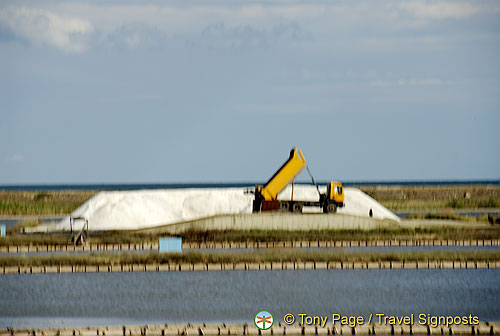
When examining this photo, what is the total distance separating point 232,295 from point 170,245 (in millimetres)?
11890

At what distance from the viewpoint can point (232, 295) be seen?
Result: 29.7 meters

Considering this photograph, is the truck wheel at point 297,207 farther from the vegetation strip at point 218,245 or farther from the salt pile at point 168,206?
the vegetation strip at point 218,245

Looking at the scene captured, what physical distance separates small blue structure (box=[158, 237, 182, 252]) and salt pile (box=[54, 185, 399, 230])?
12.1 m

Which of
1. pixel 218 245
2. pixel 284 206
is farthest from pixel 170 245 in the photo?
pixel 284 206

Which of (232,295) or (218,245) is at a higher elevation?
(218,245)

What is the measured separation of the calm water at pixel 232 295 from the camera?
2639 cm

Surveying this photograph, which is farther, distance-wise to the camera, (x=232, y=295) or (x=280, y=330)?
(x=232, y=295)

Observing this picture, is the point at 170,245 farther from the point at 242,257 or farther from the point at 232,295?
the point at 232,295

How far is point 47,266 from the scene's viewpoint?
1409 inches

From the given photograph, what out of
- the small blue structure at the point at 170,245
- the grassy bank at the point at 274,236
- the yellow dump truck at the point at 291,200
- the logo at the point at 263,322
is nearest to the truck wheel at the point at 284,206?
the yellow dump truck at the point at 291,200

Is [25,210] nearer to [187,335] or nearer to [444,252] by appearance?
[444,252]

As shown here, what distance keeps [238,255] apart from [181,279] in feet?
14.1

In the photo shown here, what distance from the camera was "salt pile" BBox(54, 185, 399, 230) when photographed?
54.0 m

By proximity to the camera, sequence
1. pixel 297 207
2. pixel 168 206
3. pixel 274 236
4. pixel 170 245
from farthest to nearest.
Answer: pixel 168 206 → pixel 297 207 → pixel 274 236 → pixel 170 245
